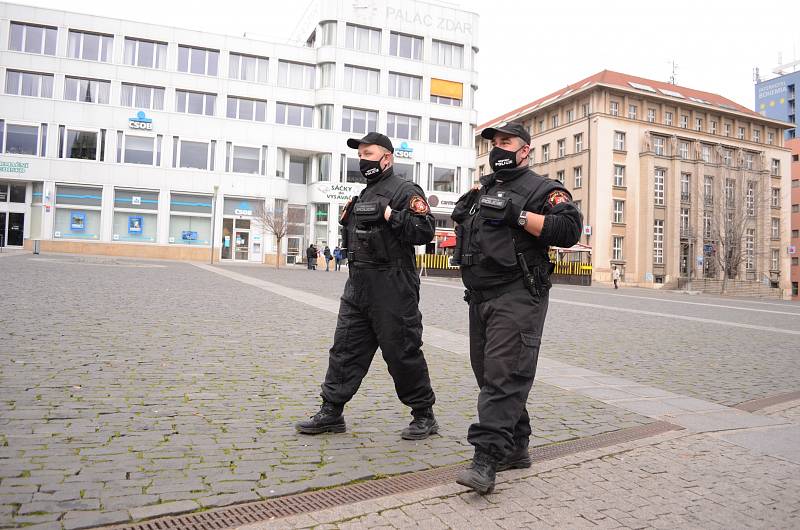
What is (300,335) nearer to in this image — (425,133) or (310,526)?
(310,526)

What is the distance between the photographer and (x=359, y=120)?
4612 centimetres

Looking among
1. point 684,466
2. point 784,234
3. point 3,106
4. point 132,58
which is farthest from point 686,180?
point 684,466

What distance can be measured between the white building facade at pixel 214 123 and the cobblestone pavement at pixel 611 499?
37827mm

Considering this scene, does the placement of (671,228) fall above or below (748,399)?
above

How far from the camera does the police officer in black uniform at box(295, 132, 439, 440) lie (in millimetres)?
3871

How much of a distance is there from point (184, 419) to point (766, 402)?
5097 millimetres

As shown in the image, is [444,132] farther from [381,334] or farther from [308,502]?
[308,502]

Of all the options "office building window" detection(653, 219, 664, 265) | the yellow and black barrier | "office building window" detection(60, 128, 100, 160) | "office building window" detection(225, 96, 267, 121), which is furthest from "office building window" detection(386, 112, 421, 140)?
"office building window" detection(653, 219, 664, 265)

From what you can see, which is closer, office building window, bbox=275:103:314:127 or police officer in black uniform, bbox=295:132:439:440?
police officer in black uniform, bbox=295:132:439:440

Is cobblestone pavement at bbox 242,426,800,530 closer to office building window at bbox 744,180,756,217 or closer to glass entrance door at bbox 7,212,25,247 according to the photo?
glass entrance door at bbox 7,212,25,247

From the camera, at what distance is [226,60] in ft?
145

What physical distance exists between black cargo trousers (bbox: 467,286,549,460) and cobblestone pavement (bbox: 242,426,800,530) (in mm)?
310

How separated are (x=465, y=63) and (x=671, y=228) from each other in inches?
952

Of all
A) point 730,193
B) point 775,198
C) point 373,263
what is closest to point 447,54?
point 730,193
